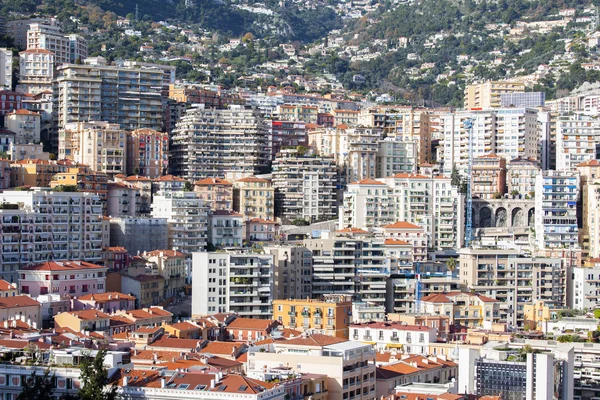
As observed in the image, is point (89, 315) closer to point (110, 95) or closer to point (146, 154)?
point (146, 154)

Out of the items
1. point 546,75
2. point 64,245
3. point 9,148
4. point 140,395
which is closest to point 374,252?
point 64,245

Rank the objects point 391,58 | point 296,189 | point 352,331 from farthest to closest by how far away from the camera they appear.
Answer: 1. point 391,58
2. point 296,189
3. point 352,331

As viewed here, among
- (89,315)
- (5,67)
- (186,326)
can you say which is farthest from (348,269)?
(5,67)

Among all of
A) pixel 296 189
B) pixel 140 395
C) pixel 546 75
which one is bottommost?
pixel 140 395

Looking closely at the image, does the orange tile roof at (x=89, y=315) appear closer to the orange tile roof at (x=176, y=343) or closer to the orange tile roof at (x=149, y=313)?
the orange tile roof at (x=149, y=313)

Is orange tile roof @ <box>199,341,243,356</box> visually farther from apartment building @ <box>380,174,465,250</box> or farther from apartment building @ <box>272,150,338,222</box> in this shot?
apartment building @ <box>272,150,338,222</box>

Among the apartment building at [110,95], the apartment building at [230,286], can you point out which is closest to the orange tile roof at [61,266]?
the apartment building at [230,286]

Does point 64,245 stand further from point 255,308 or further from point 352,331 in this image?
point 352,331
